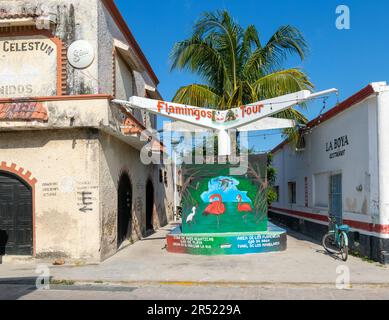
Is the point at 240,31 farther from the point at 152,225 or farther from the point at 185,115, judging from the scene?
the point at 152,225

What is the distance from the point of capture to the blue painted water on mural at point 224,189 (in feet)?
43.7

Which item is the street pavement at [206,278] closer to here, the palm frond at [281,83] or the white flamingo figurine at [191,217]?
the white flamingo figurine at [191,217]

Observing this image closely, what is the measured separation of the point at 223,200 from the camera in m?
13.4

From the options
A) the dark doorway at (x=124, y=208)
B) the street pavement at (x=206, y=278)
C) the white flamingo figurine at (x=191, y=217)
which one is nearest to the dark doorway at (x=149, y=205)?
the dark doorway at (x=124, y=208)

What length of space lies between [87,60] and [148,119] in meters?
8.42

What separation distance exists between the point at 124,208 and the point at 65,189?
3426 millimetres

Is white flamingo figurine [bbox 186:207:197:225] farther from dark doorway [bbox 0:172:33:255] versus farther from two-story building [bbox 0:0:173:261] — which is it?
dark doorway [bbox 0:172:33:255]

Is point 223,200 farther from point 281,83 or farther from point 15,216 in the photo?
point 15,216

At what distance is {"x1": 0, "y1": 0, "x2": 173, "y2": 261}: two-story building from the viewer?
36.8 feet

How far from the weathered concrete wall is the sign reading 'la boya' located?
1.34 meters

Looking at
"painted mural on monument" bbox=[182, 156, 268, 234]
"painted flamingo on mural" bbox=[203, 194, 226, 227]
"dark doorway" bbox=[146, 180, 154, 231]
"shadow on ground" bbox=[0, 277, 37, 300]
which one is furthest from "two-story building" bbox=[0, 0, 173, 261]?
"dark doorway" bbox=[146, 180, 154, 231]

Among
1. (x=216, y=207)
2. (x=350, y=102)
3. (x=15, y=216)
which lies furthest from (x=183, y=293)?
(x=350, y=102)

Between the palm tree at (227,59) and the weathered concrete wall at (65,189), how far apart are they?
16.3 feet
